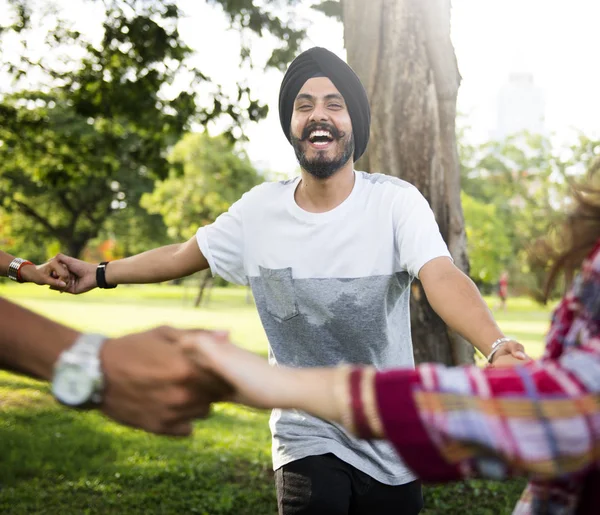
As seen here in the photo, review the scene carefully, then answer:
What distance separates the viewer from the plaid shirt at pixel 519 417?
1273mm

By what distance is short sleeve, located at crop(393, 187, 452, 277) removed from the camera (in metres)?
2.95

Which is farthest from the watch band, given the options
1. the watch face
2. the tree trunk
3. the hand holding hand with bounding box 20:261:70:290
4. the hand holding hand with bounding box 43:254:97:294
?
the tree trunk

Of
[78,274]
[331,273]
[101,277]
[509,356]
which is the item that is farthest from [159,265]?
[509,356]

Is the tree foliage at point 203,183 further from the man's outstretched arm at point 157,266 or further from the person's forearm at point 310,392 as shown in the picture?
the person's forearm at point 310,392

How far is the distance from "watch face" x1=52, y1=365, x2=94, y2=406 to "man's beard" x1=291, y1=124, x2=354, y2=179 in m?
1.89

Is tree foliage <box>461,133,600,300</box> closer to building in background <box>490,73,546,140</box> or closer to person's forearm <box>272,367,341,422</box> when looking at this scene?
person's forearm <box>272,367,341,422</box>

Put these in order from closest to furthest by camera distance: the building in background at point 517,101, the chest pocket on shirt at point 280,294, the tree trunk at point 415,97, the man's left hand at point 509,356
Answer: the man's left hand at point 509,356 → the chest pocket on shirt at point 280,294 → the tree trunk at point 415,97 → the building in background at point 517,101

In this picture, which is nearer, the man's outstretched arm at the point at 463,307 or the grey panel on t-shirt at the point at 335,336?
the man's outstretched arm at the point at 463,307

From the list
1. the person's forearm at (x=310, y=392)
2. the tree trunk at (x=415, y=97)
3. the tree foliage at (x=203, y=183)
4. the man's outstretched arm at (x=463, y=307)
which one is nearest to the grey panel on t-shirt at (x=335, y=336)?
the man's outstretched arm at (x=463, y=307)

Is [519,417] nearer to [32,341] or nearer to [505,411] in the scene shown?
[505,411]

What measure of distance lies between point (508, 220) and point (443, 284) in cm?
5322

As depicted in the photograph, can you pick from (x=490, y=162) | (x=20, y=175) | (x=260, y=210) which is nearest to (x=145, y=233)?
(x=20, y=175)

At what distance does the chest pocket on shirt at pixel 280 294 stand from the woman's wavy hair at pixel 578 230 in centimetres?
168

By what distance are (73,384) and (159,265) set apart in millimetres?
1900
